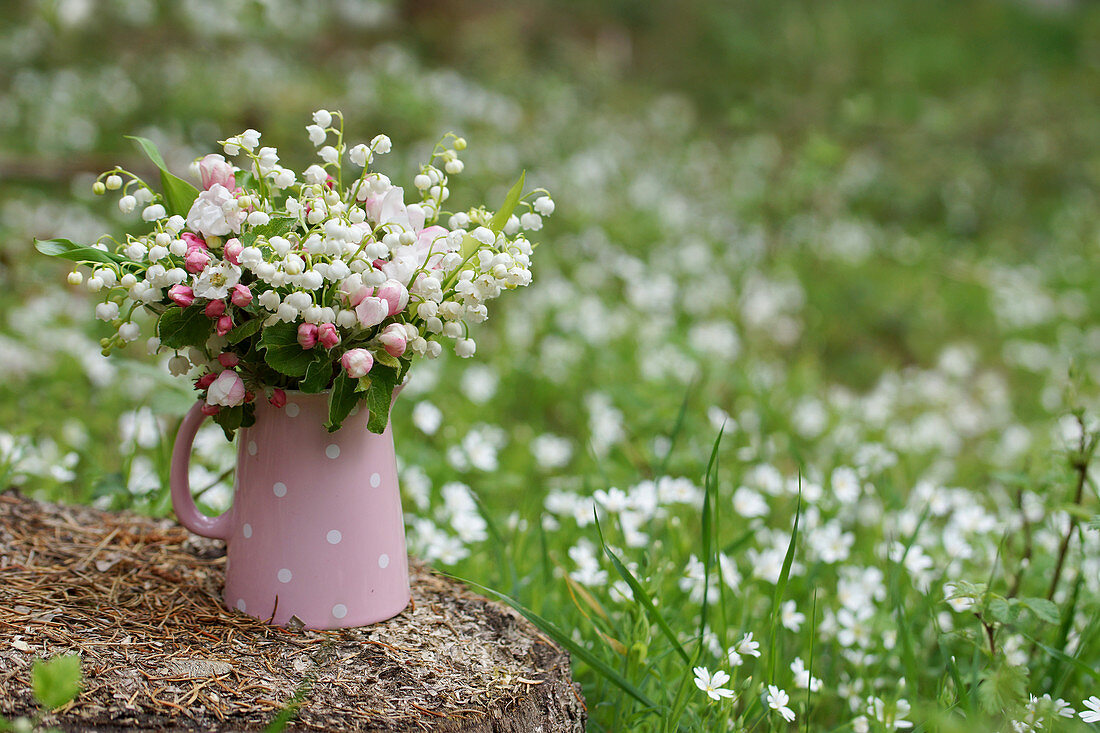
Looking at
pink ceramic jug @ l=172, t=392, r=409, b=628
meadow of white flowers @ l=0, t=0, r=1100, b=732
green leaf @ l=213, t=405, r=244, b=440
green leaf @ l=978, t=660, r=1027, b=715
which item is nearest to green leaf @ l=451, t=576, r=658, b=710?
meadow of white flowers @ l=0, t=0, r=1100, b=732

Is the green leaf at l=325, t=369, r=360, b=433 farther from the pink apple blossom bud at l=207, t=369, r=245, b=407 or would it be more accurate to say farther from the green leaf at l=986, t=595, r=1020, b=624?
the green leaf at l=986, t=595, r=1020, b=624

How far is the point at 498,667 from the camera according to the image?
1.36 meters

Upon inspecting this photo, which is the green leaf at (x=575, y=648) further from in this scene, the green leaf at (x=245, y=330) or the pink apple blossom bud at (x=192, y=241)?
the pink apple blossom bud at (x=192, y=241)

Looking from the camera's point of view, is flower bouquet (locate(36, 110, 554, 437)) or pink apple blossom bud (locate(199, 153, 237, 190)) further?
pink apple blossom bud (locate(199, 153, 237, 190))

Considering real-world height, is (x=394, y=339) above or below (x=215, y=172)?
below

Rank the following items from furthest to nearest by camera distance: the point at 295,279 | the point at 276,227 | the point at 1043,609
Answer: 1. the point at 1043,609
2. the point at 276,227
3. the point at 295,279

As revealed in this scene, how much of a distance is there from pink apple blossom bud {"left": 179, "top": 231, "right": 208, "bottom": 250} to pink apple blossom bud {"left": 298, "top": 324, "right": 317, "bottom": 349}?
0.19 m

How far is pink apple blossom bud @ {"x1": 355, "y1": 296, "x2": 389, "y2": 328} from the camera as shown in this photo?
1.18m

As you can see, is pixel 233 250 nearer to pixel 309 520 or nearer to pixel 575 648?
pixel 309 520

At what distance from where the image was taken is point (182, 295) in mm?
1195

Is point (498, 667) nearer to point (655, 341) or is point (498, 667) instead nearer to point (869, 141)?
point (655, 341)

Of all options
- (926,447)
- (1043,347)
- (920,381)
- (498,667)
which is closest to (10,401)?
(498,667)

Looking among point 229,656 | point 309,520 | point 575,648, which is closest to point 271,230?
point 309,520

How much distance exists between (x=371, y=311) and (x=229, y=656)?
561 mm
